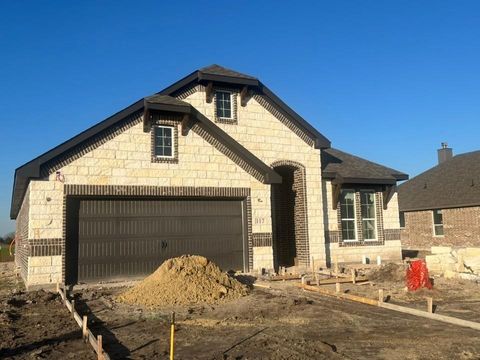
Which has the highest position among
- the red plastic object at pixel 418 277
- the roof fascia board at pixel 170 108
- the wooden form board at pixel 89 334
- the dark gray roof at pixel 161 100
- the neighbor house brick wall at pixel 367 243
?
the dark gray roof at pixel 161 100

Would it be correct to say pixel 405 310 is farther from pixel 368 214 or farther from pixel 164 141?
pixel 368 214

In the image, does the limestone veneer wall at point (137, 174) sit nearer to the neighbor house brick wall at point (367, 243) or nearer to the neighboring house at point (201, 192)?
the neighboring house at point (201, 192)

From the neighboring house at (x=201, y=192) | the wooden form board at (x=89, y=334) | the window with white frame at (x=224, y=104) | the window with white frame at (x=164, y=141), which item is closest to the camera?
the wooden form board at (x=89, y=334)

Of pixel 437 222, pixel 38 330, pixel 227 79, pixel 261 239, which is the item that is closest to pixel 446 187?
pixel 437 222

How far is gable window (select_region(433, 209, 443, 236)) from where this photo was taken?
30.6 m

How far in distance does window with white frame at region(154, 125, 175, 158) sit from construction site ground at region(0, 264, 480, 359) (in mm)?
5751

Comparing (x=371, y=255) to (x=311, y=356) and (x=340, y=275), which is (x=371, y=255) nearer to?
(x=340, y=275)

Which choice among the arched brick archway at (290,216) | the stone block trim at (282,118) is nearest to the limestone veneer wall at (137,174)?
the arched brick archway at (290,216)

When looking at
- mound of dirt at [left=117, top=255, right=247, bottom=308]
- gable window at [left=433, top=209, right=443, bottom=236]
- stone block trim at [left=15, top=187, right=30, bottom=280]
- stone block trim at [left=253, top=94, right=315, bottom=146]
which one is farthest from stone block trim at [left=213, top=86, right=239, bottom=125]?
gable window at [left=433, top=209, right=443, bottom=236]

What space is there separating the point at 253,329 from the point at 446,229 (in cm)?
2486

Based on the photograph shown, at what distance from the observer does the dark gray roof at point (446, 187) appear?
28.6 meters

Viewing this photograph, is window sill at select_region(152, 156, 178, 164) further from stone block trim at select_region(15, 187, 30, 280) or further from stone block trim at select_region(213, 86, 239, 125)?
stone block trim at select_region(15, 187, 30, 280)

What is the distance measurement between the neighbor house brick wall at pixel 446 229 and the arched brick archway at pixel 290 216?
13.5 metres

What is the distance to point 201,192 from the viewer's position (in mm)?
16438
